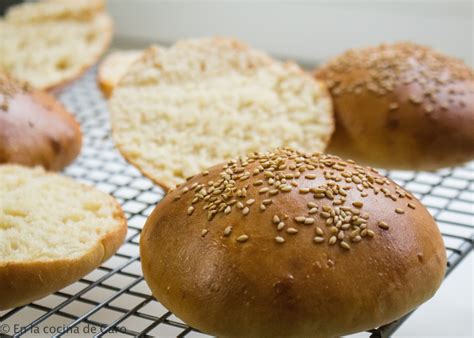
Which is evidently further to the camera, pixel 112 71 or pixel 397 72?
pixel 112 71

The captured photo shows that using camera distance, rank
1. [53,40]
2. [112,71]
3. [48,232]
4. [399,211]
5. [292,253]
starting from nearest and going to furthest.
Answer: [292,253] → [399,211] → [48,232] → [112,71] → [53,40]

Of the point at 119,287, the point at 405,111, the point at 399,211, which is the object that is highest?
the point at 399,211

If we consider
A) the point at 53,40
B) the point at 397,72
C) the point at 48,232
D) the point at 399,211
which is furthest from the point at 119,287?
the point at 53,40

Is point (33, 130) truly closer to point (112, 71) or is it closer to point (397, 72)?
point (112, 71)

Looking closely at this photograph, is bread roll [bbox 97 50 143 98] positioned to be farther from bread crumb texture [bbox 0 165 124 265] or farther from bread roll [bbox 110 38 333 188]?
bread crumb texture [bbox 0 165 124 265]

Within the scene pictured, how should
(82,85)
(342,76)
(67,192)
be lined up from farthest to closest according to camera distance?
1. (82,85)
2. (342,76)
3. (67,192)

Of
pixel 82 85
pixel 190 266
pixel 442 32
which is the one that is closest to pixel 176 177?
pixel 190 266

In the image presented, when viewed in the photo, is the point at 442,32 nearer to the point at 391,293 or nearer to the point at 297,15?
the point at 297,15
